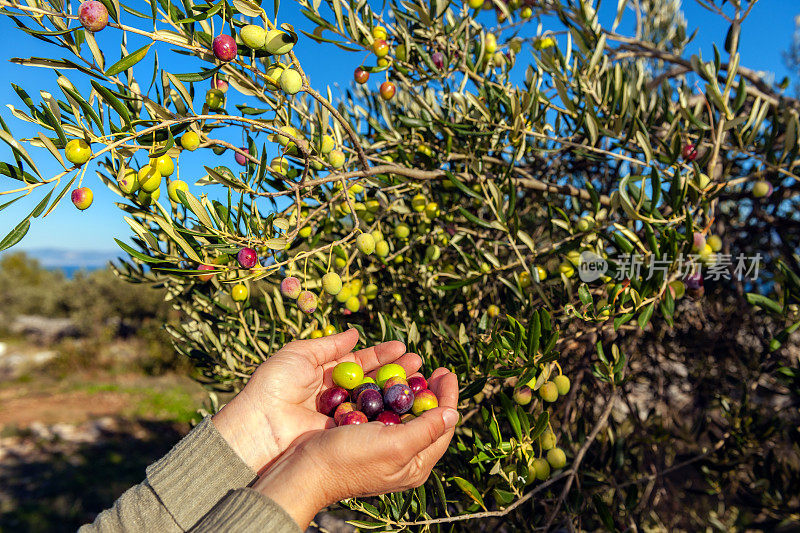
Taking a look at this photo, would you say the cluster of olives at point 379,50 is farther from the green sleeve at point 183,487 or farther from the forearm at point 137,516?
the forearm at point 137,516

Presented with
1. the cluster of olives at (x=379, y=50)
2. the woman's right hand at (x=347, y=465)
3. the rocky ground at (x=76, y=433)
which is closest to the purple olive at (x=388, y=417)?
the woman's right hand at (x=347, y=465)

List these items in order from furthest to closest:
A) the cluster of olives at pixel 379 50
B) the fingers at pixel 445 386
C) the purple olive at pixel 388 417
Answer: the cluster of olives at pixel 379 50
the purple olive at pixel 388 417
the fingers at pixel 445 386

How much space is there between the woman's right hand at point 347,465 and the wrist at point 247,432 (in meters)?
0.27

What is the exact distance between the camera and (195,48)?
1.13 m

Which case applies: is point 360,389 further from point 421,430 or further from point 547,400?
point 547,400

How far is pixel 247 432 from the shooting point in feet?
5.04

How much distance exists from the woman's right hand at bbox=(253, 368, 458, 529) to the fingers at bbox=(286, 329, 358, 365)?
0.44m

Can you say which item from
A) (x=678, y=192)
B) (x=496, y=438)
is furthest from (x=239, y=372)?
(x=678, y=192)

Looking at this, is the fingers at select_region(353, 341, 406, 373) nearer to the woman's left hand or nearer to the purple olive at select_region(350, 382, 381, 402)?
the woman's left hand

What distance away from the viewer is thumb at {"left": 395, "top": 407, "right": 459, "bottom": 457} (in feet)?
3.95

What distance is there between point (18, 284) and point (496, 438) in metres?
23.3

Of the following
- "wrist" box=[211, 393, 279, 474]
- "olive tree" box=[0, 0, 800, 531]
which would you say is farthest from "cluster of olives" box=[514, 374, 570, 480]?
"wrist" box=[211, 393, 279, 474]

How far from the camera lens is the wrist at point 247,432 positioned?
152 centimetres

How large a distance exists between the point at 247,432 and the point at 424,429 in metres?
0.69
